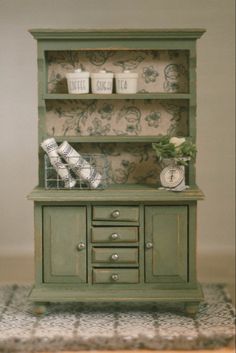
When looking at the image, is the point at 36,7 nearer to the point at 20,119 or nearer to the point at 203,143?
the point at 20,119

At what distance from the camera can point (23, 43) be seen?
18.0 ft

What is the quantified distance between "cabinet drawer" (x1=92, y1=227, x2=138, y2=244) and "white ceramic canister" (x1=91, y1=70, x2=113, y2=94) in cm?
80

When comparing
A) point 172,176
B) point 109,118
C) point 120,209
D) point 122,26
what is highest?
point 122,26

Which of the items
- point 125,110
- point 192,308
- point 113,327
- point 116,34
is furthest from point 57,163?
point 192,308

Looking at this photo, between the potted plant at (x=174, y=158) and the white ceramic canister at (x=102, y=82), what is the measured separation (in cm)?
42

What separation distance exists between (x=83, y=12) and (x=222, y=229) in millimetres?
1852

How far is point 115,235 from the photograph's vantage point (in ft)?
13.8

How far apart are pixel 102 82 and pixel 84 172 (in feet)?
1.73

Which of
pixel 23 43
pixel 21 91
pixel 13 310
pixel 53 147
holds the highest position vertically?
pixel 23 43

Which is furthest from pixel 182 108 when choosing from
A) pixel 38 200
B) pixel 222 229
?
pixel 222 229

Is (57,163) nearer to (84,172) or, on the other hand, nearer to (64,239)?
(84,172)

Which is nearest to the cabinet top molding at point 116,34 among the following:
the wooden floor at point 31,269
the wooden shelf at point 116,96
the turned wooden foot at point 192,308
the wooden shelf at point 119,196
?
the wooden shelf at point 116,96

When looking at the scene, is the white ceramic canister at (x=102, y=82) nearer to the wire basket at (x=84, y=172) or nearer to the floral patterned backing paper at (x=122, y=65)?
the floral patterned backing paper at (x=122, y=65)

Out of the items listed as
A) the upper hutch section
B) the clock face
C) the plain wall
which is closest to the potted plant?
the clock face
